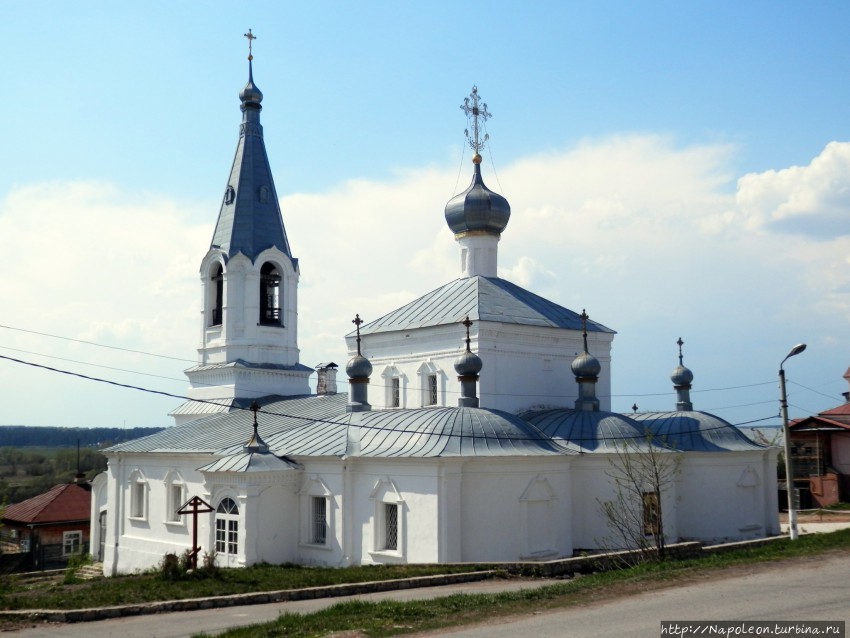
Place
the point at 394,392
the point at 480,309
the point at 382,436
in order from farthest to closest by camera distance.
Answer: the point at 394,392 → the point at 480,309 → the point at 382,436

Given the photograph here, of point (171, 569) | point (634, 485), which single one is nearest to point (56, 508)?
point (171, 569)

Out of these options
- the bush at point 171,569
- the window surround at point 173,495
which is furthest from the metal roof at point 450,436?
the window surround at point 173,495

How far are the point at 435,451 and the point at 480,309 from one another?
4.67 meters

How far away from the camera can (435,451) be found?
52.1ft

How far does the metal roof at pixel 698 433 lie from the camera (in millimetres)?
18859

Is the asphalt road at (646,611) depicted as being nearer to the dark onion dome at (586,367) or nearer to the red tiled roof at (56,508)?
the dark onion dome at (586,367)

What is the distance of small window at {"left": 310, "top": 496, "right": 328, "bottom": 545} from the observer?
17423 mm

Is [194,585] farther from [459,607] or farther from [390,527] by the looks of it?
[459,607]

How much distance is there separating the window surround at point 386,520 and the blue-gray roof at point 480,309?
4.62 meters

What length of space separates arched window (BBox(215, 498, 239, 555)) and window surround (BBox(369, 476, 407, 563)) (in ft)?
9.40

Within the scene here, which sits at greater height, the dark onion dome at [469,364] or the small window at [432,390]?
the dark onion dome at [469,364]

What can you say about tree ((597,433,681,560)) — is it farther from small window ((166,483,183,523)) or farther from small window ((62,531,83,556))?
small window ((62,531,83,556))

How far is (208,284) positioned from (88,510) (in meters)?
9.97

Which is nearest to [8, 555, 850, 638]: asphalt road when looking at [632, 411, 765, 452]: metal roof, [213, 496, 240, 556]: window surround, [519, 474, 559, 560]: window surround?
[519, 474, 559, 560]: window surround
